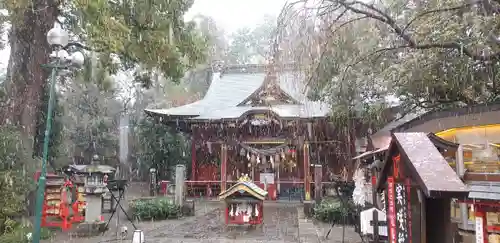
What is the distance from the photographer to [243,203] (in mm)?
10055

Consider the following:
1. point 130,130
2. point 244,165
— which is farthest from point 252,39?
point 244,165

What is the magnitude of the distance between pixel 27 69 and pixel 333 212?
9.44 meters

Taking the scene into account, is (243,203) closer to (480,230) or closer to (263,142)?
(480,230)

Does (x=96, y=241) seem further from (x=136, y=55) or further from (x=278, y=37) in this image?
(x=278, y=37)

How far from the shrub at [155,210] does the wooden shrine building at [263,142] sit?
14.7ft

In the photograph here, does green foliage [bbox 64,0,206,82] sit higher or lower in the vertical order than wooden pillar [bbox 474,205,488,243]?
higher

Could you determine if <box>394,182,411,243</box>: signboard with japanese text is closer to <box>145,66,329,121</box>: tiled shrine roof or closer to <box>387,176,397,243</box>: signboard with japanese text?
<box>387,176,397,243</box>: signboard with japanese text

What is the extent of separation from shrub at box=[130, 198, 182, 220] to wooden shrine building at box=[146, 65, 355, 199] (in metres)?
4.49

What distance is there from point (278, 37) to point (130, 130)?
23320 millimetres

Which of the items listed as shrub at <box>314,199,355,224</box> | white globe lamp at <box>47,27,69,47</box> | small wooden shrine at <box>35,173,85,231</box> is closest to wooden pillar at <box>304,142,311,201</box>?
shrub at <box>314,199,355,224</box>

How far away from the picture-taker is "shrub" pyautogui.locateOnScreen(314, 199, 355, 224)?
10.9m

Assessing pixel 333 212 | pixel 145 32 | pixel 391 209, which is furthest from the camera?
pixel 333 212

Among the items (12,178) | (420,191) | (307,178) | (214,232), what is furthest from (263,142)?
(420,191)

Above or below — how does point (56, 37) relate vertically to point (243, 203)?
above
